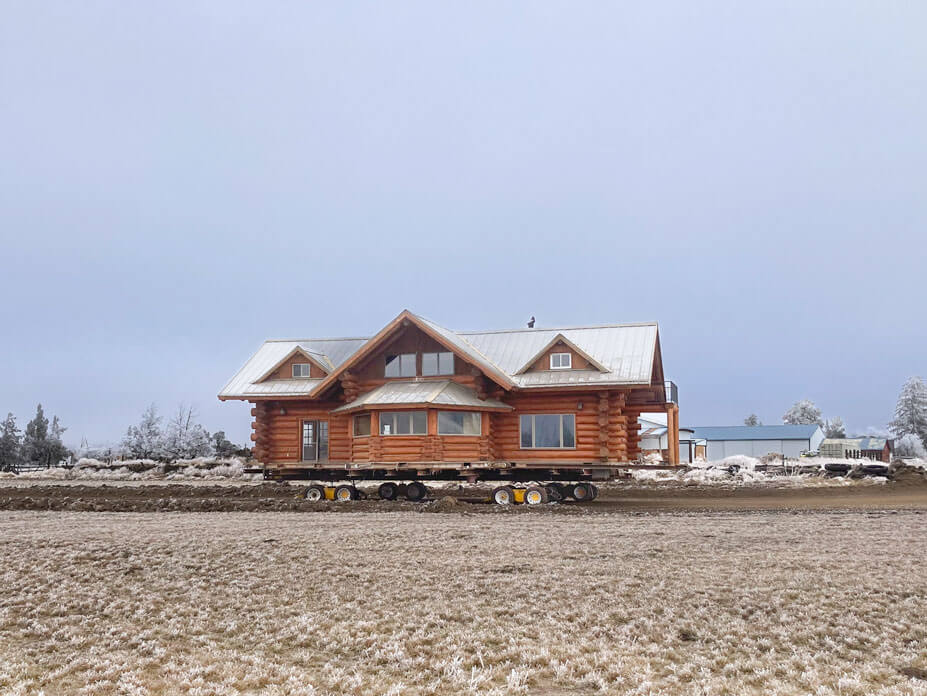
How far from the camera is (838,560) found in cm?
1255

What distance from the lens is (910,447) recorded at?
8388 cm

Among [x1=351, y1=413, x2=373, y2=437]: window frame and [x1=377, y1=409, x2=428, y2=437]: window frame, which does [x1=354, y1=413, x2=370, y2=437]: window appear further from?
[x1=377, y1=409, x2=428, y2=437]: window frame

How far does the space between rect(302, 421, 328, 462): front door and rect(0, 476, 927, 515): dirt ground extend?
173 cm

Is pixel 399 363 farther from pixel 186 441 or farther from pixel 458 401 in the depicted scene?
pixel 186 441

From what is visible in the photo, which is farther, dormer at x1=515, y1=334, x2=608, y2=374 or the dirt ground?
dormer at x1=515, y1=334, x2=608, y2=374

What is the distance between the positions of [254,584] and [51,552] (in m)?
4.56

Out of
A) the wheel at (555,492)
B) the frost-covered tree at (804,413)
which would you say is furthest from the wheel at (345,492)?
the frost-covered tree at (804,413)

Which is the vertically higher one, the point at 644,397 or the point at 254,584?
the point at 644,397

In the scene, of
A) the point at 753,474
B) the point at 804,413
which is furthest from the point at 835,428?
the point at 753,474

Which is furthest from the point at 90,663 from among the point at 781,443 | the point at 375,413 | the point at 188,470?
the point at 781,443

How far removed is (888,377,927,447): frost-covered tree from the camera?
8638cm

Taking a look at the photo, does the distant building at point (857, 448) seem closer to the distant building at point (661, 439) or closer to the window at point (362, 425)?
the distant building at point (661, 439)

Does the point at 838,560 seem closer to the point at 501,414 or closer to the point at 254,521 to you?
the point at 254,521

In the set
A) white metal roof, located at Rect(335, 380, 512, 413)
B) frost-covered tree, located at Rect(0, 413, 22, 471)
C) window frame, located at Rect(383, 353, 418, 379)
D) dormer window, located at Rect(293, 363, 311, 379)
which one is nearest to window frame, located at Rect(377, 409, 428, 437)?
white metal roof, located at Rect(335, 380, 512, 413)
